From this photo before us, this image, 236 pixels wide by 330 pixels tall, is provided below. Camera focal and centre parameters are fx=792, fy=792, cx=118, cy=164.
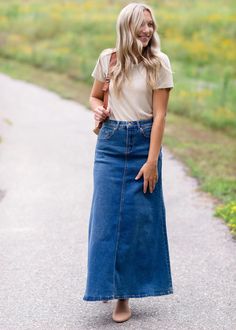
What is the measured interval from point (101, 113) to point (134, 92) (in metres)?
0.24

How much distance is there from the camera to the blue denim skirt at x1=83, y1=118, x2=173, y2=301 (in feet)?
16.0

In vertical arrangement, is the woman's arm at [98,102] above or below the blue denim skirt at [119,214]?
above

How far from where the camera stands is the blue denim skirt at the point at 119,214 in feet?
16.0

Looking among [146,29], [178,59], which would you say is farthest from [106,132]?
[178,59]

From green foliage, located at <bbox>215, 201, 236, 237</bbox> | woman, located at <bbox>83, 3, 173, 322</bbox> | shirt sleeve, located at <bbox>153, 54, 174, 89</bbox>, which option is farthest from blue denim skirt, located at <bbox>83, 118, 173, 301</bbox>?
green foliage, located at <bbox>215, 201, 236, 237</bbox>

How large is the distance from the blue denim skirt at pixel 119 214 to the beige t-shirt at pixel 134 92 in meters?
0.05

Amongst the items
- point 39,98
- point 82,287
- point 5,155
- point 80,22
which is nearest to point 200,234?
point 82,287

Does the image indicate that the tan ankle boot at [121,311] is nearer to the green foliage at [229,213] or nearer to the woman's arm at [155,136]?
the woman's arm at [155,136]

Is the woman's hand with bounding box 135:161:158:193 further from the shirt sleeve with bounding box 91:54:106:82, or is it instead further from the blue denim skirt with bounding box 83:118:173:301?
the shirt sleeve with bounding box 91:54:106:82

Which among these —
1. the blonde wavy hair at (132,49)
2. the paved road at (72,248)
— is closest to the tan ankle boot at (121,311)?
the paved road at (72,248)

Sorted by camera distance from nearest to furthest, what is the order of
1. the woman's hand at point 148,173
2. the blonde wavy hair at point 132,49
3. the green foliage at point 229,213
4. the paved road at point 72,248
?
the blonde wavy hair at point 132,49 → the woman's hand at point 148,173 → the paved road at point 72,248 → the green foliage at point 229,213

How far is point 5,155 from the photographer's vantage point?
37.1ft

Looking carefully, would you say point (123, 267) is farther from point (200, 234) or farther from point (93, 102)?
point (200, 234)

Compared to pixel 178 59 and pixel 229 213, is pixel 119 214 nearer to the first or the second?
pixel 229 213
